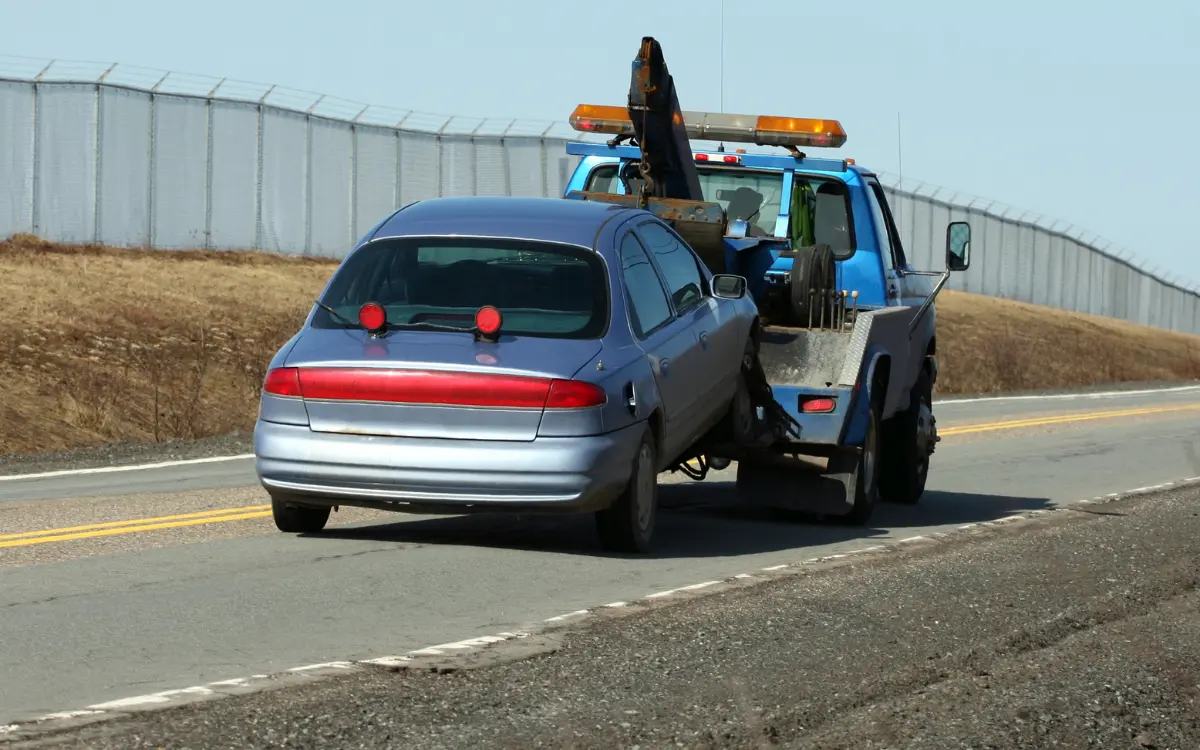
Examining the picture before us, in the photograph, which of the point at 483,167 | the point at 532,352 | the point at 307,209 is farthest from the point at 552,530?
the point at 483,167

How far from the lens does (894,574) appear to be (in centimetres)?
990

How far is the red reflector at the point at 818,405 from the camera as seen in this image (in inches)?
483

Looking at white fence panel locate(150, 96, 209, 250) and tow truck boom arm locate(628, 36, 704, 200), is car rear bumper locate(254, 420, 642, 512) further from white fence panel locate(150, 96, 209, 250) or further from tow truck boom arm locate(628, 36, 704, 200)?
white fence panel locate(150, 96, 209, 250)

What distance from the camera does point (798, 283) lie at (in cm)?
1299

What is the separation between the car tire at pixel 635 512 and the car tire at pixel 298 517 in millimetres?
1560

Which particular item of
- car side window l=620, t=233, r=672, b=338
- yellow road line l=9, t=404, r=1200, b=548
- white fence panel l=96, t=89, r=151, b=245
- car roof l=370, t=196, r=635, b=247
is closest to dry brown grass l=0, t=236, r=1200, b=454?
white fence panel l=96, t=89, r=151, b=245

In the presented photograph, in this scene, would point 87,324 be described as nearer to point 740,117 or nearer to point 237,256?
point 237,256

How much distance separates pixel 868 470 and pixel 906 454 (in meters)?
1.91

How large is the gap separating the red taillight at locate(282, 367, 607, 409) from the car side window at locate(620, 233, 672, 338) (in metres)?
0.90

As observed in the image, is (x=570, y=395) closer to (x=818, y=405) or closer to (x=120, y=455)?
(x=818, y=405)

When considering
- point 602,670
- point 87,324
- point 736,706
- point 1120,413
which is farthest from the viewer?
point 87,324

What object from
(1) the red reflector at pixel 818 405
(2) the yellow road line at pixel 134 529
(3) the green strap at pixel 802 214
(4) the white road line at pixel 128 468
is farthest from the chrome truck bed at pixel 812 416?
(4) the white road line at pixel 128 468

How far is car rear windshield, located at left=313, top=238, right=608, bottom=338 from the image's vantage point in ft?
33.1

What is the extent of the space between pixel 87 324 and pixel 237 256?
49.1ft
